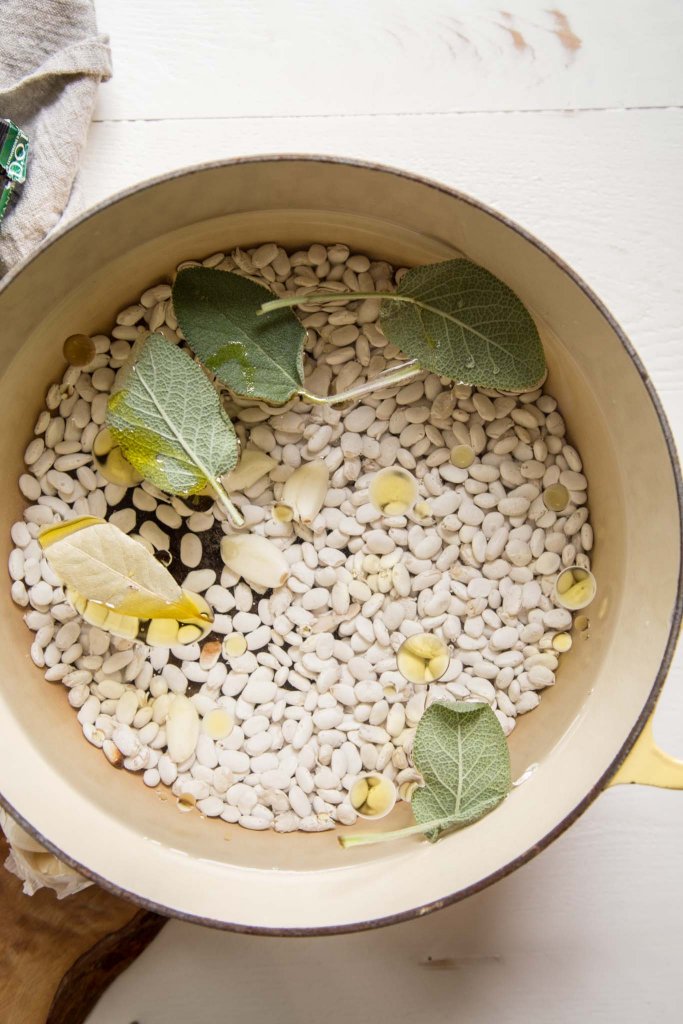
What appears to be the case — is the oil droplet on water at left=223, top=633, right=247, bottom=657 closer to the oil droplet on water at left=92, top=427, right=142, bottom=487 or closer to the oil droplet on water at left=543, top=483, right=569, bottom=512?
the oil droplet on water at left=92, top=427, right=142, bottom=487

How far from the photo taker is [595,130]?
2.16ft

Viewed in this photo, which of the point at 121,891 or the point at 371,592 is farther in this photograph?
the point at 371,592

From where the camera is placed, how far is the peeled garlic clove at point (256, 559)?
62 cm

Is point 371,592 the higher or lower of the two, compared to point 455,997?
higher

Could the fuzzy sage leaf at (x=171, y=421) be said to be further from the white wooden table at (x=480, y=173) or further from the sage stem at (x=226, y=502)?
the white wooden table at (x=480, y=173)

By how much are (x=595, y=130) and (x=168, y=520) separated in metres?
0.43

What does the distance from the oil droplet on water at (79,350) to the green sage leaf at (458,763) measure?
332 millimetres

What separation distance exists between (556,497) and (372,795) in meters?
0.24

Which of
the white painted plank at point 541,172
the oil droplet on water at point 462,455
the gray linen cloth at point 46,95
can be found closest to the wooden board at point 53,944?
the gray linen cloth at point 46,95

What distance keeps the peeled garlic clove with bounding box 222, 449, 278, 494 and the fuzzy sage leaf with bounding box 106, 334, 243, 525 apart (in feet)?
0.13

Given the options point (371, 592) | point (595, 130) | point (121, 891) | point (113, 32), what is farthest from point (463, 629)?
point (113, 32)

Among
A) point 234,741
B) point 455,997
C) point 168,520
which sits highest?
point 168,520

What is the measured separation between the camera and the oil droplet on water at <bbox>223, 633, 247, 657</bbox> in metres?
0.62

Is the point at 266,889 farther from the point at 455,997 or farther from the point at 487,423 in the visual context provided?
the point at 487,423
